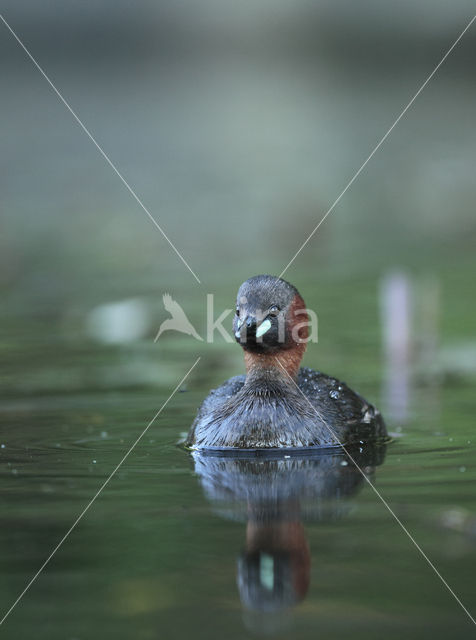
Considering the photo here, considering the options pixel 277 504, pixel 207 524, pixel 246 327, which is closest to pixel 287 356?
pixel 246 327

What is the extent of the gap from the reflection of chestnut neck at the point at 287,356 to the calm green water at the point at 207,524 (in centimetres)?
65

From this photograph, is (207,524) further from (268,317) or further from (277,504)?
(268,317)

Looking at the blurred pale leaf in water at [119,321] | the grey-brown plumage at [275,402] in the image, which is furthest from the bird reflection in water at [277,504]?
the blurred pale leaf in water at [119,321]

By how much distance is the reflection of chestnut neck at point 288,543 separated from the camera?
504 cm

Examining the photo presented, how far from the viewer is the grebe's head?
779cm

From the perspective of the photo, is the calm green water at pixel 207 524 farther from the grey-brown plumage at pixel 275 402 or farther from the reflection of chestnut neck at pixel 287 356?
the reflection of chestnut neck at pixel 287 356

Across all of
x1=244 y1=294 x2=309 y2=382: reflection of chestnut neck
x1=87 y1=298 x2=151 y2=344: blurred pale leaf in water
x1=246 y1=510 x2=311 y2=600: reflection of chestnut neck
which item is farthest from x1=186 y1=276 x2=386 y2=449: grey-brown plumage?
x1=87 y1=298 x2=151 y2=344: blurred pale leaf in water

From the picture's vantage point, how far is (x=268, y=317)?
25.9 feet

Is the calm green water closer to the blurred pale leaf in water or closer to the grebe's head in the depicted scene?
the grebe's head

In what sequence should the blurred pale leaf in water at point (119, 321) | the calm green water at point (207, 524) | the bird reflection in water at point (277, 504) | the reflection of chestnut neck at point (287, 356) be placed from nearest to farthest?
the calm green water at point (207, 524) < the bird reflection in water at point (277, 504) < the reflection of chestnut neck at point (287, 356) < the blurred pale leaf in water at point (119, 321)

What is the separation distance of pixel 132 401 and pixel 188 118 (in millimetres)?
16121

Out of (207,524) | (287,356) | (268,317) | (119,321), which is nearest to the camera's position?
(207,524)

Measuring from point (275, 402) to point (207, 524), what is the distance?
6.90ft

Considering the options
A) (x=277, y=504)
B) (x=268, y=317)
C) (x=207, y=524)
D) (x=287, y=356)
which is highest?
(x=268, y=317)
